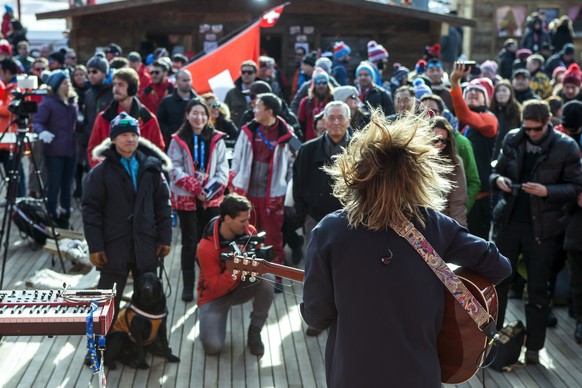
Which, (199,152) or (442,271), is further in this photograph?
(199,152)

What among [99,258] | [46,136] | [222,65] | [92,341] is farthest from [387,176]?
[222,65]

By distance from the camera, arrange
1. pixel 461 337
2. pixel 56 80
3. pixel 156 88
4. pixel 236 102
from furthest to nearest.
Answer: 1. pixel 156 88
2. pixel 236 102
3. pixel 56 80
4. pixel 461 337

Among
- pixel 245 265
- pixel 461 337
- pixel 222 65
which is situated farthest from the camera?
pixel 222 65

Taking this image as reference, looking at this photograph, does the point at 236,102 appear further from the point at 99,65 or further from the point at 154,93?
the point at 99,65

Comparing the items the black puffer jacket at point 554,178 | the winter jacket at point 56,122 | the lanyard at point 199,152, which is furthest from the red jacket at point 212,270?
the winter jacket at point 56,122

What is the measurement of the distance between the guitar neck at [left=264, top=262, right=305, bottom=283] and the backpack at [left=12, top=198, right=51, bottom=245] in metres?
5.60

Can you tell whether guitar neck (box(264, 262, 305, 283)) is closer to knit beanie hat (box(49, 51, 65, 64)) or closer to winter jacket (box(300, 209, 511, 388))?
winter jacket (box(300, 209, 511, 388))

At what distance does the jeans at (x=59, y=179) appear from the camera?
9.53m

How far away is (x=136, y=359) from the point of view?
6.06m

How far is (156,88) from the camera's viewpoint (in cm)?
1173

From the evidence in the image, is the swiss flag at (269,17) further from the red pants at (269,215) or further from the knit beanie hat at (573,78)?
the red pants at (269,215)

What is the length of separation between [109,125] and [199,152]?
86 cm

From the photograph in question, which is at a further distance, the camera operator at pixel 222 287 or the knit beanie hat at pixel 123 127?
the camera operator at pixel 222 287

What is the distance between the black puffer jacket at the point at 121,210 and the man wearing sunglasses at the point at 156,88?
219 inches
